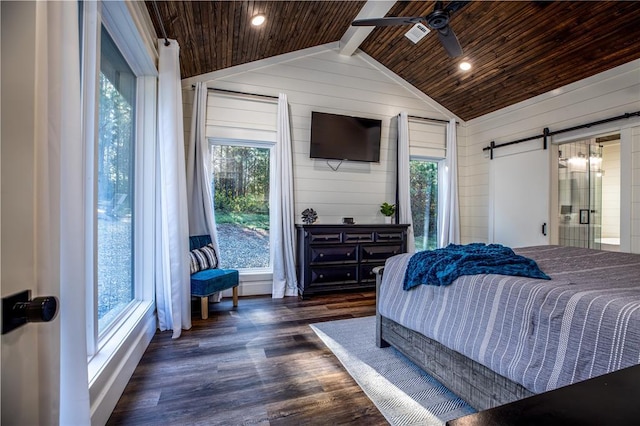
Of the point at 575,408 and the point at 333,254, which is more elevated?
the point at 575,408

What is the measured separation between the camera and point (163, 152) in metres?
2.77

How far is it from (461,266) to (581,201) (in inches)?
157

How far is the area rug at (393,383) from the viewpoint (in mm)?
1681

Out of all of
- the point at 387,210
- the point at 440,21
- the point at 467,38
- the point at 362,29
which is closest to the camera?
the point at 440,21

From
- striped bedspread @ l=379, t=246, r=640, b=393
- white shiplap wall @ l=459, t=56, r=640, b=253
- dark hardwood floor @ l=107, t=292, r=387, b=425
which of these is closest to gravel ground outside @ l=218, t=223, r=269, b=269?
dark hardwood floor @ l=107, t=292, r=387, b=425

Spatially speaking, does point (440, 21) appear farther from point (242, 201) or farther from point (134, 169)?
point (242, 201)

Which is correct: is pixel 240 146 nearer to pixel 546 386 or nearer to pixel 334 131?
pixel 334 131

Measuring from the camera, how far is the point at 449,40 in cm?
274

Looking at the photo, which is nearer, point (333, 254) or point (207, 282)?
point (207, 282)

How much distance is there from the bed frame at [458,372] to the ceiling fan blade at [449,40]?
248cm

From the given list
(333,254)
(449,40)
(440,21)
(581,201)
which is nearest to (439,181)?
(581,201)

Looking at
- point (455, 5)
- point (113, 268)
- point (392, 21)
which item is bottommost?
point (113, 268)

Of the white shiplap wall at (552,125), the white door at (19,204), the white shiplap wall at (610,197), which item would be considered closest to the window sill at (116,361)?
the white door at (19,204)

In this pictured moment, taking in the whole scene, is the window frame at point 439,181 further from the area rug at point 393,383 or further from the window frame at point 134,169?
the window frame at point 134,169
